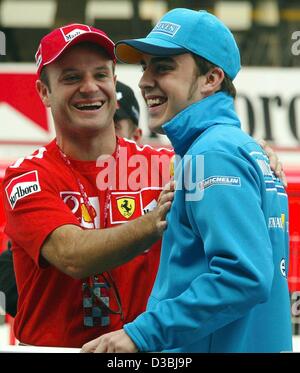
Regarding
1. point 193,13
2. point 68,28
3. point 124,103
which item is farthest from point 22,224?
point 124,103

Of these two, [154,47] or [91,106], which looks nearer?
[154,47]

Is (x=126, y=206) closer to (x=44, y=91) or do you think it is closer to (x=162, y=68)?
(x=44, y=91)

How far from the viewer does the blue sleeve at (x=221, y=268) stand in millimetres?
2250

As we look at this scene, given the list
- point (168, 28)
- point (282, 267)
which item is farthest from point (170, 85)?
point (282, 267)

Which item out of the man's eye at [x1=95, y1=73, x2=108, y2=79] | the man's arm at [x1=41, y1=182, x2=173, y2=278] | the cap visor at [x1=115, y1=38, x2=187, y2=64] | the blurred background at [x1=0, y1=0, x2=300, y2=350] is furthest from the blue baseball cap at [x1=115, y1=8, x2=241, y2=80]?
the blurred background at [x1=0, y1=0, x2=300, y2=350]

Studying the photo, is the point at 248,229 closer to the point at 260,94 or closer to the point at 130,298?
the point at 130,298

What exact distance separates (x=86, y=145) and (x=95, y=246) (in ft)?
1.64

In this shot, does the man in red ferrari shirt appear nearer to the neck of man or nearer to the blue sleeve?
the neck of man

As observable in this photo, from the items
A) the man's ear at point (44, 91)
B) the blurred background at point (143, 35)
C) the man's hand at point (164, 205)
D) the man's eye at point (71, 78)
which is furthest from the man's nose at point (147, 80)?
the blurred background at point (143, 35)

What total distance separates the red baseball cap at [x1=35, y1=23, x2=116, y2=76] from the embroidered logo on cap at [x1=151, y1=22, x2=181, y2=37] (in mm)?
602

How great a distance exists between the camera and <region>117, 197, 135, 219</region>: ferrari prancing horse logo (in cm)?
327

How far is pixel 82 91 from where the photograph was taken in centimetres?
334

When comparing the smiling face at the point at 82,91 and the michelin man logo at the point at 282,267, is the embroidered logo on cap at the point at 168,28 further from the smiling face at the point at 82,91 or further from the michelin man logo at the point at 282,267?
the michelin man logo at the point at 282,267

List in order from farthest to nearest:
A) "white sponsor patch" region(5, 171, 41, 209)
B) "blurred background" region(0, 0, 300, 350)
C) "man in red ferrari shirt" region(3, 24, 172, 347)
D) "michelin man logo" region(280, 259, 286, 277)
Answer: "blurred background" region(0, 0, 300, 350) < "white sponsor patch" region(5, 171, 41, 209) < "man in red ferrari shirt" region(3, 24, 172, 347) < "michelin man logo" region(280, 259, 286, 277)
